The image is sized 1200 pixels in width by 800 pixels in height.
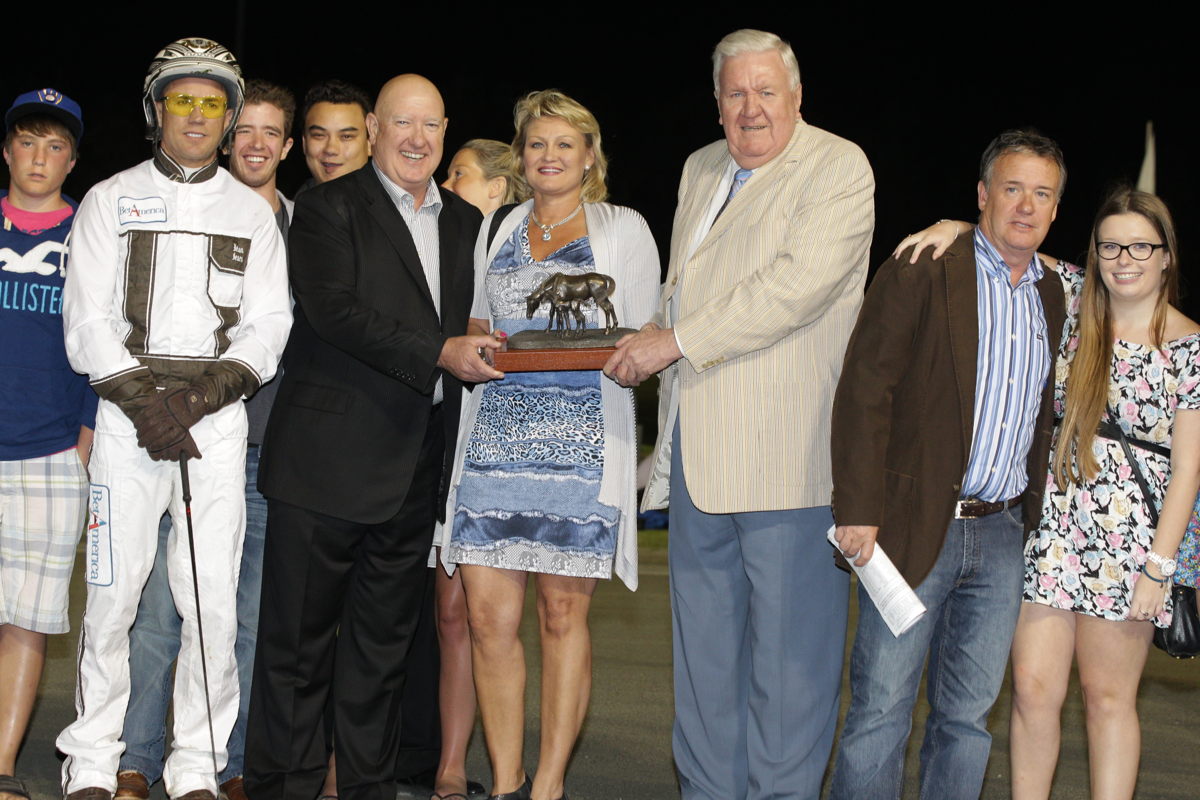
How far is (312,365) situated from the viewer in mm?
4312

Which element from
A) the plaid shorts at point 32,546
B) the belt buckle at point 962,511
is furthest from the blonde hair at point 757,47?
the plaid shorts at point 32,546

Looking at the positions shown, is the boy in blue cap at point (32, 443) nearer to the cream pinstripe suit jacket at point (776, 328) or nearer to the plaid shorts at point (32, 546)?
the plaid shorts at point (32, 546)

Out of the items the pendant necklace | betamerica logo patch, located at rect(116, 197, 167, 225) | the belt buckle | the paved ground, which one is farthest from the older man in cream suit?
betamerica logo patch, located at rect(116, 197, 167, 225)

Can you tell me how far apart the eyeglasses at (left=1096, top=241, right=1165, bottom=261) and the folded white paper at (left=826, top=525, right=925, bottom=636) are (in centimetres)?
110

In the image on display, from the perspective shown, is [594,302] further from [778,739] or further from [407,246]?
[778,739]

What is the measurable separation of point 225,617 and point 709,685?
1504 mm

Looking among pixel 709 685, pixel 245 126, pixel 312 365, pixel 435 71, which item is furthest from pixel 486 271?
pixel 435 71

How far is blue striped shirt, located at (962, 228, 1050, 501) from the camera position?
12.5 ft

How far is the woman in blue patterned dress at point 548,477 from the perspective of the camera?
4.28 meters

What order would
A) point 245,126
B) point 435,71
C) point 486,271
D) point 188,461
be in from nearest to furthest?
1. point 188,461
2. point 486,271
3. point 245,126
4. point 435,71

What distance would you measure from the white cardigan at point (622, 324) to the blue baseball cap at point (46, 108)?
1.49m

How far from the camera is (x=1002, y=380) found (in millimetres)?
3820

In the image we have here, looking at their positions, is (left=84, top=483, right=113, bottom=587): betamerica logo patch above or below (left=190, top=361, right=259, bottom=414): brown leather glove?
below

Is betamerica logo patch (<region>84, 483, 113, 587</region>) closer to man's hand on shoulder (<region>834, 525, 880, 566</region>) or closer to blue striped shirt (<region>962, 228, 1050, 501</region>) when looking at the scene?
man's hand on shoulder (<region>834, 525, 880, 566</region>)
